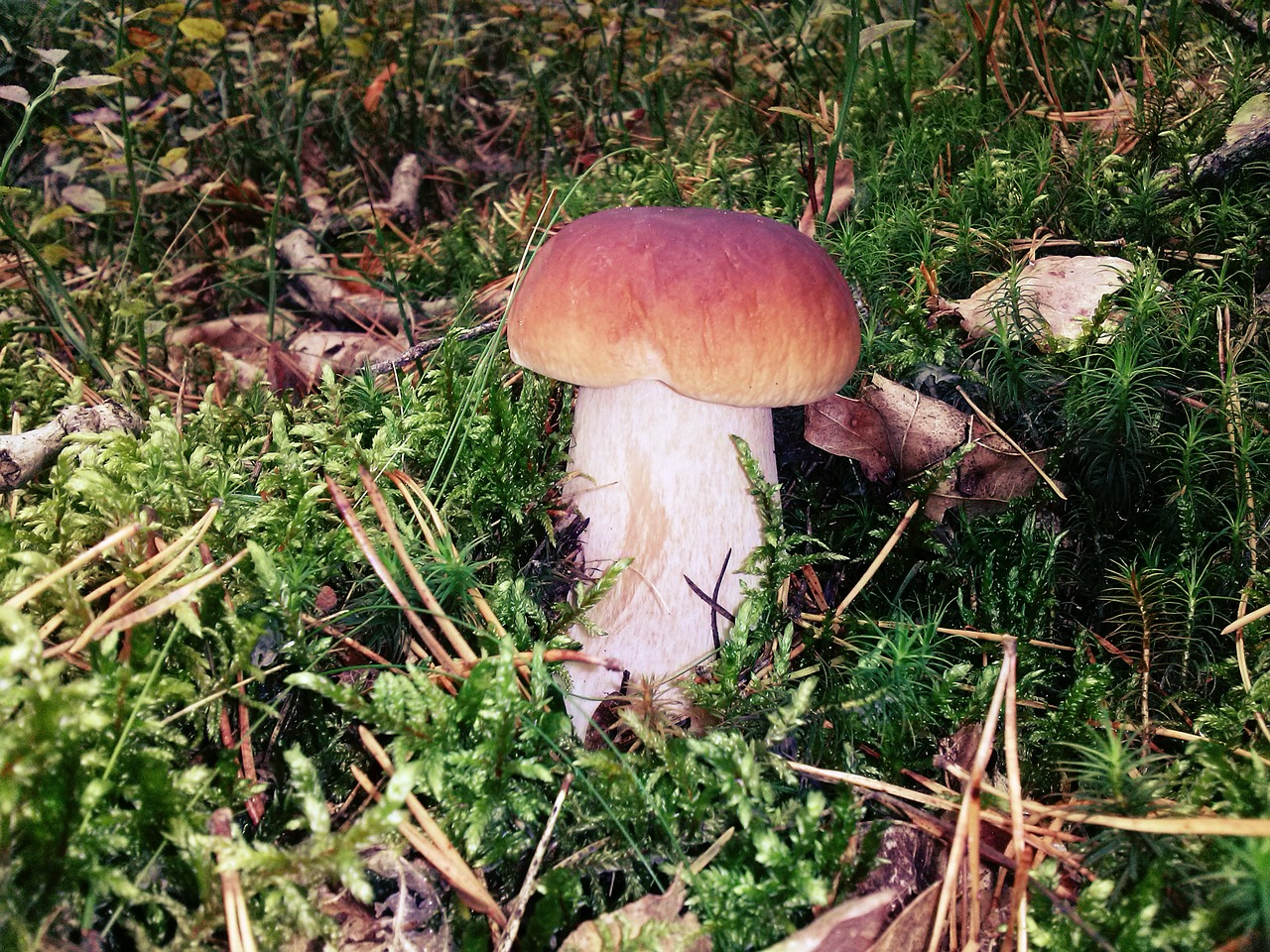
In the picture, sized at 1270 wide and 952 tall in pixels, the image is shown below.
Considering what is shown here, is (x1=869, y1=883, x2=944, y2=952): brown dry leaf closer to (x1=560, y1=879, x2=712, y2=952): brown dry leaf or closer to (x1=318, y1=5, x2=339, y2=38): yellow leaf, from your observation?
(x1=560, y1=879, x2=712, y2=952): brown dry leaf

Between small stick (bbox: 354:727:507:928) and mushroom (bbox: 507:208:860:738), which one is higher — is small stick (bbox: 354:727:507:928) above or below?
below

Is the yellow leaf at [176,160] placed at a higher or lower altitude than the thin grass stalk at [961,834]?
higher

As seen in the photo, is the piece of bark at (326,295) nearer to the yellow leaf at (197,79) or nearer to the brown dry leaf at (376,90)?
the yellow leaf at (197,79)

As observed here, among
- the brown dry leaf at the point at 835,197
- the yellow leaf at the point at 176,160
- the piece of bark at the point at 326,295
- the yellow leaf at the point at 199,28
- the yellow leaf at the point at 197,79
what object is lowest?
the piece of bark at the point at 326,295

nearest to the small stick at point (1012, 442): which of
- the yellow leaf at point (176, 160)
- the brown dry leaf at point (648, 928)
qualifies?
the brown dry leaf at point (648, 928)

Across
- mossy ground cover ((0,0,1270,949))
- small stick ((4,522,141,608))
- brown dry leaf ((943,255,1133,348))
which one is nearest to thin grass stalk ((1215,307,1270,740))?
mossy ground cover ((0,0,1270,949))
